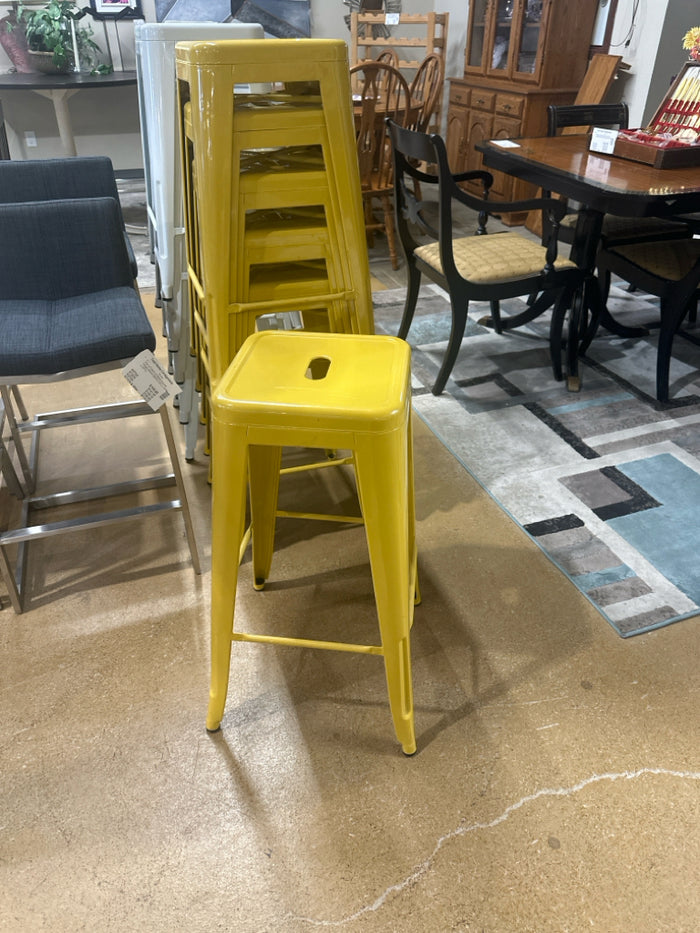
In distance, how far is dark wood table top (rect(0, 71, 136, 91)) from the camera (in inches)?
156

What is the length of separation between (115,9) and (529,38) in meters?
3.07

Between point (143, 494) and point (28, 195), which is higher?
point (28, 195)

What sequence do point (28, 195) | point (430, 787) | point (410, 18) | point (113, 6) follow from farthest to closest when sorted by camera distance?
1. point (113, 6)
2. point (410, 18)
3. point (28, 195)
4. point (430, 787)

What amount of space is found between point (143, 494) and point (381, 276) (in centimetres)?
218

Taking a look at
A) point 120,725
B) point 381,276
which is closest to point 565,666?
point 120,725

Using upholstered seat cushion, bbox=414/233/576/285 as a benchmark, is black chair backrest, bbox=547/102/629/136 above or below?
above

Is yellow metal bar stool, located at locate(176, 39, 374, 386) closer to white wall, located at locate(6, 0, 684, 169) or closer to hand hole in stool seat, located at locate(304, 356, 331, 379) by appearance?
hand hole in stool seat, located at locate(304, 356, 331, 379)

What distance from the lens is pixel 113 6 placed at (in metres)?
4.92

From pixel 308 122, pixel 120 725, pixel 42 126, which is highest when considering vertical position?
pixel 308 122

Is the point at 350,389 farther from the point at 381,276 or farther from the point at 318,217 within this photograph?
the point at 381,276

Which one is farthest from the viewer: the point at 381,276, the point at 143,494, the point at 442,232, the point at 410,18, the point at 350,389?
the point at 410,18

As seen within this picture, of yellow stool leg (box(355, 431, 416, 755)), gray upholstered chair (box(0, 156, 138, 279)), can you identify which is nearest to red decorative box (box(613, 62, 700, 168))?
gray upholstered chair (box(0, 156, 138, 279))

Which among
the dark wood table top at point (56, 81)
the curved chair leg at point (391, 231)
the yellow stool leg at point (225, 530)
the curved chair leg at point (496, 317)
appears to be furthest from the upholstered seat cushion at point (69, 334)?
the dark wood table top at point (56, 81)

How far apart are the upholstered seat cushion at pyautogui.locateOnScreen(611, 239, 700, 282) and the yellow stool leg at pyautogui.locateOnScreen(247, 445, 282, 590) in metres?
1.67
